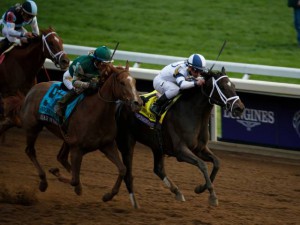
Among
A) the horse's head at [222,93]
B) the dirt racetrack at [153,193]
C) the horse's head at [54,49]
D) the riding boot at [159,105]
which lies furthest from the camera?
the horse's head at [54,49]

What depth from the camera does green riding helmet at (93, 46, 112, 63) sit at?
1019 centimetres

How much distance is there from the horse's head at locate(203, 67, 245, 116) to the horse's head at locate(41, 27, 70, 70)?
8.20 feet

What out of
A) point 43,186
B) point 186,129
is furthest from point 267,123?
point 43,186

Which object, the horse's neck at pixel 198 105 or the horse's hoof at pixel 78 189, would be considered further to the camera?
the horse's neck at pixel 198 105

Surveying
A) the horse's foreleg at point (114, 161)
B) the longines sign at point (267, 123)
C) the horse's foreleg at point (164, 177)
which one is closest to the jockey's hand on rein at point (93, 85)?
the horse's foreleg at point (114, 161)

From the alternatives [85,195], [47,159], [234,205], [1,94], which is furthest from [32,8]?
[234,205]

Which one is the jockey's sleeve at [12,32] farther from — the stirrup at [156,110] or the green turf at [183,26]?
the green turf at [183,26]

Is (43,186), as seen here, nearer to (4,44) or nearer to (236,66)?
(4,44)

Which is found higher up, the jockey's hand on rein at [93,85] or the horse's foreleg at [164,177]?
the jockey's hand on rein at [93,85]

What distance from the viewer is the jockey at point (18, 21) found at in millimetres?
12848

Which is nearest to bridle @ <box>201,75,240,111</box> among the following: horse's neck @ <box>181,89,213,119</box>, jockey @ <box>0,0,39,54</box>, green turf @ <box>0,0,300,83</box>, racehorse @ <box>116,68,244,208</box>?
racehorse @ <box>116,68,244,208</box>

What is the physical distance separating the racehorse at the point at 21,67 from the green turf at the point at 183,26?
5.82 meters

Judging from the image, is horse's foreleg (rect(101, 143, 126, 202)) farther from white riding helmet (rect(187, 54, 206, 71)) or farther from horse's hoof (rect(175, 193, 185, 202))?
white riding helmet (rect(187, 54, 206, 71))

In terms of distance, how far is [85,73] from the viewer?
10.5 metres
